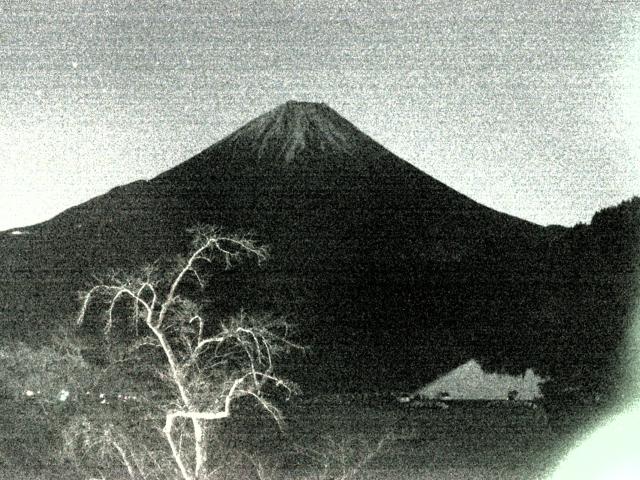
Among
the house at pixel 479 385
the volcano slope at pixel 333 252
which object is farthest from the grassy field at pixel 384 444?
the volcano slope at pixel 333 252

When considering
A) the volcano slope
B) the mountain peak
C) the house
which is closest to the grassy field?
the house

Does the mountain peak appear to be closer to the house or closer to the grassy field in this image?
the house

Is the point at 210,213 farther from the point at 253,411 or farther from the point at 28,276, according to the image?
the point at 253,411

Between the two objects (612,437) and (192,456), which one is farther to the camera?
(612,437)

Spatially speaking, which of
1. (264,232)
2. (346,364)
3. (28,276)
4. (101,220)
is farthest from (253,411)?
(101,220)

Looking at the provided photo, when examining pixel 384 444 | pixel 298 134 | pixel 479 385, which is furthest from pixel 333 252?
pixel 384 444

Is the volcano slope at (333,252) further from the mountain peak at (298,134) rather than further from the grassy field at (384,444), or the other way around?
the grassy field at (384,444)

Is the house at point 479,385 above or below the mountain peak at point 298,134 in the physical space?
below
